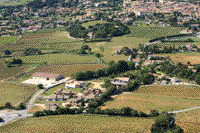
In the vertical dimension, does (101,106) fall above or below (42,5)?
below

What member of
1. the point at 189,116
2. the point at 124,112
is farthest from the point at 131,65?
the point at 189,116

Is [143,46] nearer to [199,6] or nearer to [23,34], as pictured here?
[23,34]

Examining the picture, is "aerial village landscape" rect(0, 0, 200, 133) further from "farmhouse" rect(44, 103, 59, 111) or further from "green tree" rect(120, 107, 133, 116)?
"farmhouse" rect(44, 103, 59, 111)

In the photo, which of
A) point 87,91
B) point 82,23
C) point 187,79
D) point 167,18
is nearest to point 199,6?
point 167,18

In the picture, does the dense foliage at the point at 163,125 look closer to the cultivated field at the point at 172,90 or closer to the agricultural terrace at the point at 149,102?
the agricultural terrace at the point at 149,102

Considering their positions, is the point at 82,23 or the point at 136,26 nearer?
the point at 136,26

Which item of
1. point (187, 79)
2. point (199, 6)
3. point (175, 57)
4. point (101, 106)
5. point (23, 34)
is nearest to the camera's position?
point (101, 106)

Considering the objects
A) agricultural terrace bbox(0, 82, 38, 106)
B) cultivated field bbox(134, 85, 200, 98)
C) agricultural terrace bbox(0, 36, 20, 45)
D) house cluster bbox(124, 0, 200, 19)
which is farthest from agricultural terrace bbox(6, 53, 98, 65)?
house cluster bbox(124, 0, 200, 19)
